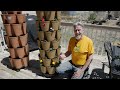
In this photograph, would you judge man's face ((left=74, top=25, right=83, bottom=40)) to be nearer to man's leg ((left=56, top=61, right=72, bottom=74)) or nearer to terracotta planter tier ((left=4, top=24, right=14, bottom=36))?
man's leg ((left=56, top=61, right=72, bottom=74))

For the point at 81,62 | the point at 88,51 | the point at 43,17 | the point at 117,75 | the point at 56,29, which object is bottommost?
the point at 117,75

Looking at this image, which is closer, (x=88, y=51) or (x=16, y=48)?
(x=88, y=51)

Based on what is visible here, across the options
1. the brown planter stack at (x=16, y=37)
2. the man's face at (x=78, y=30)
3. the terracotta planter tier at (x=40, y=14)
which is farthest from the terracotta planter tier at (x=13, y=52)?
the man's face at (x=78, y=30)

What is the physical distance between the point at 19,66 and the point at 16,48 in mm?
435

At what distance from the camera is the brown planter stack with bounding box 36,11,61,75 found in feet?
10.3

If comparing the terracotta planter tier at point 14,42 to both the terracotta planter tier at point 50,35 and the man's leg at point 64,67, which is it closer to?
the terracotta planter tier at point 50,35

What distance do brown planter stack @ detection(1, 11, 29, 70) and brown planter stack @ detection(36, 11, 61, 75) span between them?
0.42 metres

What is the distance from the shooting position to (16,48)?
3.55 meters

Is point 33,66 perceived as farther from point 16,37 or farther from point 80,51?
point 80,51

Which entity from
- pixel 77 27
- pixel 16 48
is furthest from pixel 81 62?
pixel 16 48

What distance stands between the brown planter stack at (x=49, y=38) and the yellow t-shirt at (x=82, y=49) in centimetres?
46
